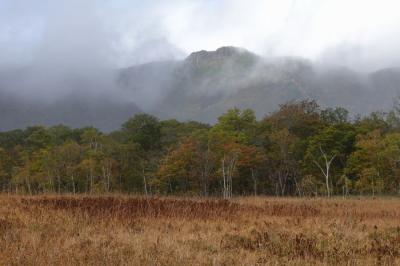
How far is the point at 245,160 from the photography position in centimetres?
6375

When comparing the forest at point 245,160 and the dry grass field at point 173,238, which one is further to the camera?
the forest at point 245,160

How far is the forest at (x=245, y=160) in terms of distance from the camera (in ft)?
187

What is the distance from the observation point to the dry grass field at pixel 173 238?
6.68 meters

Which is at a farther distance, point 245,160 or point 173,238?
point 245,160

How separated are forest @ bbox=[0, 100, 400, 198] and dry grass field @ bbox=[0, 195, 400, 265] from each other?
42334 millimetres

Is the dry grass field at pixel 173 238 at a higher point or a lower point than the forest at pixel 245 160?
lower

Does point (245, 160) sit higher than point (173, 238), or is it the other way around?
point (245, 160)

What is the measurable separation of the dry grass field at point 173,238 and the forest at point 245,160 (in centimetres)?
4233

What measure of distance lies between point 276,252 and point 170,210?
5971 millimetres

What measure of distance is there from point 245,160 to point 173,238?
5541 cm

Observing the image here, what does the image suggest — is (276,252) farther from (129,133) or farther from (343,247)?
(129,133)

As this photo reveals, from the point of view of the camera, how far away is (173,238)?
29.0 ft

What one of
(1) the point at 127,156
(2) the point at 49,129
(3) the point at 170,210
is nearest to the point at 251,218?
(3) the point at 170,210

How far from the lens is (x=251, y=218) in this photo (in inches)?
510
